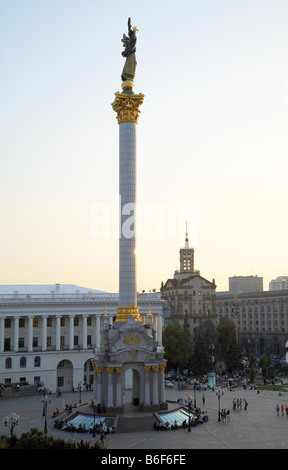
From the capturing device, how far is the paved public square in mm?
37906

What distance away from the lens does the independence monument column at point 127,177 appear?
5097 centimetres

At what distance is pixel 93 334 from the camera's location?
259 feet

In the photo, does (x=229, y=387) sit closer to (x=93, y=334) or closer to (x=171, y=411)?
(x=93, y=334)

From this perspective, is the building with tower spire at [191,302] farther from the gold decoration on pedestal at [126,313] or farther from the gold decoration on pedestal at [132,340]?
the gold decoration on pedestal at [132,340]

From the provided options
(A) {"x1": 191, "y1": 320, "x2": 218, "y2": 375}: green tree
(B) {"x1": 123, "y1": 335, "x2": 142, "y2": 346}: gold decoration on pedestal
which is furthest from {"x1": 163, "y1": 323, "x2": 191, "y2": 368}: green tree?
(B) {"x1": 123, "y1": 335, "x2": 142, "y2": 346}: gold decoration on pedestal

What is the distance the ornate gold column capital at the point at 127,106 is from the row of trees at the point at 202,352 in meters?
44.9

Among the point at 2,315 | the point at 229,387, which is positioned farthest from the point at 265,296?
the point at 2,315

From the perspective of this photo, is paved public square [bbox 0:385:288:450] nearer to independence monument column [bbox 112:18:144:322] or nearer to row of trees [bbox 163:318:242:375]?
independence monument column [bbox 112:18:144:322]

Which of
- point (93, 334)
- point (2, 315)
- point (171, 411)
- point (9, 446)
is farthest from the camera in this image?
point (93, 334)

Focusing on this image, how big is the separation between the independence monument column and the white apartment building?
21.9 m

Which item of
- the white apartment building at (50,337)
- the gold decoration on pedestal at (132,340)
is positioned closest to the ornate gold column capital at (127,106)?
the gold decoration on pedestal at (132,340)

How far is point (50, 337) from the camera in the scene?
76.8 m

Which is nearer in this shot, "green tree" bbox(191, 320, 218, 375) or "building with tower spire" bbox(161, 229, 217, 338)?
"green tree" bbox(191, 320, 218, 375)

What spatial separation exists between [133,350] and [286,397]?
27.1 m
